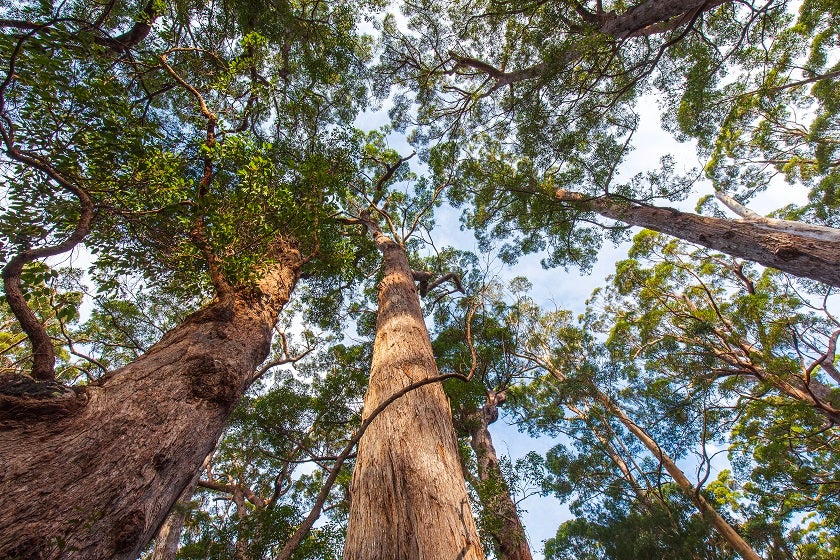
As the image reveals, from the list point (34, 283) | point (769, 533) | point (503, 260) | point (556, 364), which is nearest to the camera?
point (34, 283)

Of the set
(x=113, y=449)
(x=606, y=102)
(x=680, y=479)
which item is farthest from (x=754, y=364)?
(x=113, y=449)

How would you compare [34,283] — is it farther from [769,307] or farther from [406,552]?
[769,307]

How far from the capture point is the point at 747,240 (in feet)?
16.4

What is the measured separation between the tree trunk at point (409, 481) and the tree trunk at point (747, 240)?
5151 millimetres

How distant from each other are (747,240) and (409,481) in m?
6.15

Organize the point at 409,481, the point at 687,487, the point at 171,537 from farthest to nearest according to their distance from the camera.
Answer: the point at 687,487 < the point at 171,537 < the point at 409,481

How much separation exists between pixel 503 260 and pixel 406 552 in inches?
390

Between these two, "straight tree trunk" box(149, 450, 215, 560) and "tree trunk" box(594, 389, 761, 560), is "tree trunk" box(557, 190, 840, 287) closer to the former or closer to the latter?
"tree trunk" box(594, 389, 761, 560)

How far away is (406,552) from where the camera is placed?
1.36m

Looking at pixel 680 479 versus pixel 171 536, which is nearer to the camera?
pixel 171 536

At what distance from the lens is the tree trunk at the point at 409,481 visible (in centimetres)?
139

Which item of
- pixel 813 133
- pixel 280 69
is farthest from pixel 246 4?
pixel 813 133

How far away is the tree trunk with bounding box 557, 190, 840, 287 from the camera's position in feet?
13.7

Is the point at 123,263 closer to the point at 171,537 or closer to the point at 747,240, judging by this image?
the point at 171,537
